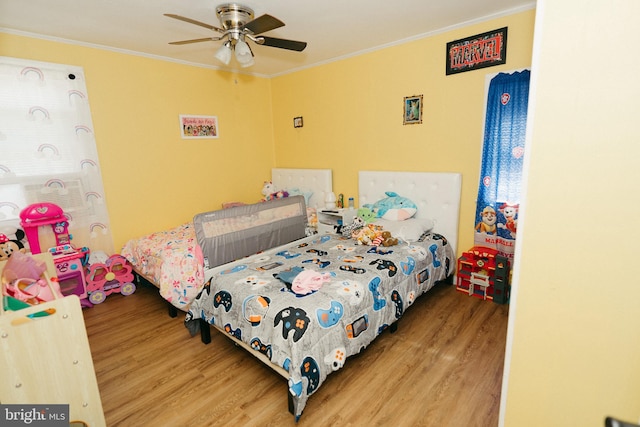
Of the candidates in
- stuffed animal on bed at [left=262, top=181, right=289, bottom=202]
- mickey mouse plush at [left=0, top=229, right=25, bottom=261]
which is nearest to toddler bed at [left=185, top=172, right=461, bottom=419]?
stuffed animal on bed at [left=262, top=181, right=289, bottom=202]

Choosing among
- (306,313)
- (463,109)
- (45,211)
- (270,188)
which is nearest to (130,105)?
(45,211)

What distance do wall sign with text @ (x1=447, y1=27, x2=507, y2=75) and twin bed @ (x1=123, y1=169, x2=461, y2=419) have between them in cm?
102

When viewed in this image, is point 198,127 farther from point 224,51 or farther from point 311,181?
point 224,51


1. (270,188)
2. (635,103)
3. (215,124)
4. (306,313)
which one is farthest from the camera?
(270,188)

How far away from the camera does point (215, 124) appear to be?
4188mm

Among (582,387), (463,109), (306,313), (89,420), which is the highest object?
(463,109)

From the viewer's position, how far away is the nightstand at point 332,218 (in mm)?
3676

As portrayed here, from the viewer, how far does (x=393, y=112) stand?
352 centimetres

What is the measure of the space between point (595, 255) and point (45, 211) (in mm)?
3857

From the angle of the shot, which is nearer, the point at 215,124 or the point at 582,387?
the point at 582,387

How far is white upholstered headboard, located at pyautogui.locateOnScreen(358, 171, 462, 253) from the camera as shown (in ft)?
10.3

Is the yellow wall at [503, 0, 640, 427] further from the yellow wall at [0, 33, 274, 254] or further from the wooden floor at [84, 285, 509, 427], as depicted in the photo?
the yellow wall at [0, 33, 274, 254]

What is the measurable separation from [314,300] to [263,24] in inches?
73.3

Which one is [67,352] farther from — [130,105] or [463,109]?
[463,109]
